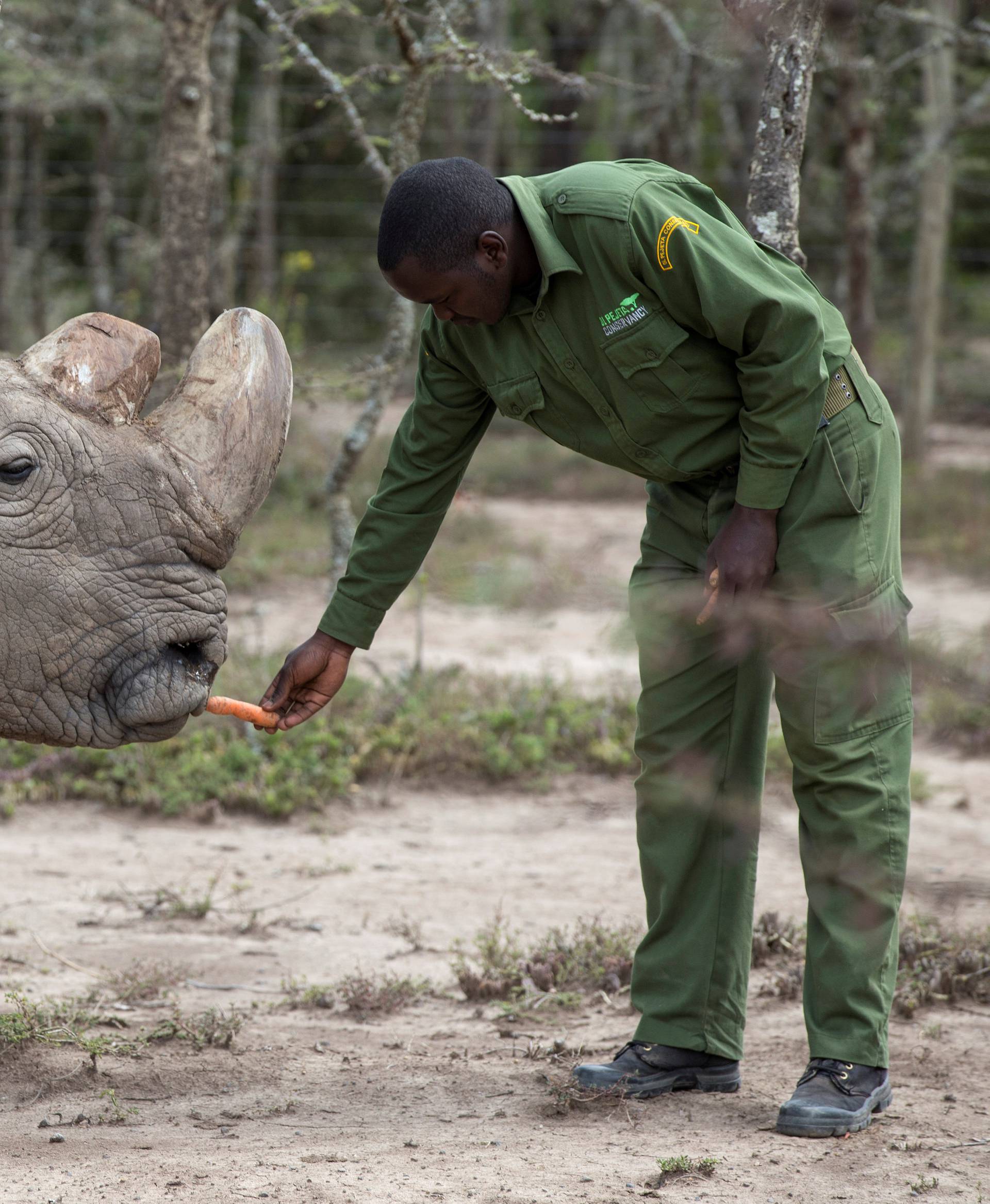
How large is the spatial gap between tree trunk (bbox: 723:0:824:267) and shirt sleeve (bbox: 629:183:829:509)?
0.88 metres

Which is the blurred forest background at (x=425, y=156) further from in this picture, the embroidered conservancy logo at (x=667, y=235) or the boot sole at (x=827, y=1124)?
the boot sole at (x=827, y=1124)

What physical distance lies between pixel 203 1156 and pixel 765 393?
1800 millimetres

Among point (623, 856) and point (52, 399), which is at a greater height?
point (52, 399)

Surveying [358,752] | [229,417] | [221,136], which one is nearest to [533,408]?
[229,417]

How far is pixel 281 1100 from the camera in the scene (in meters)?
3.12

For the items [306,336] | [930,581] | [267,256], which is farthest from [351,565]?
[306,336]

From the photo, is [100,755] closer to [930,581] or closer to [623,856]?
[623,856]

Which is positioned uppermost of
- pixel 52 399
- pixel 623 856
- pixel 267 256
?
pixel 267 256

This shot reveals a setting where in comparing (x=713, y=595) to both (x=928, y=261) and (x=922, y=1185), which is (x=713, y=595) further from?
(x=928, y=261)

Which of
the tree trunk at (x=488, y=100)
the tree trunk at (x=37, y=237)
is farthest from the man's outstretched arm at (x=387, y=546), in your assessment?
the tree trunk at (x=488, y=100)

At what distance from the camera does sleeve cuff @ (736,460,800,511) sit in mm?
2842

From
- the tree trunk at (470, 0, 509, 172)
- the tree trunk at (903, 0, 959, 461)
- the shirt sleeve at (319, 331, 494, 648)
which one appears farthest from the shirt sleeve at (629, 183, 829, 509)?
the tree trunk at (470, 0, 509, 172)

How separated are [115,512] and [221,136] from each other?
21.0ft

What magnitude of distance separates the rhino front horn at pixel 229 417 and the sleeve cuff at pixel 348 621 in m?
0.47
